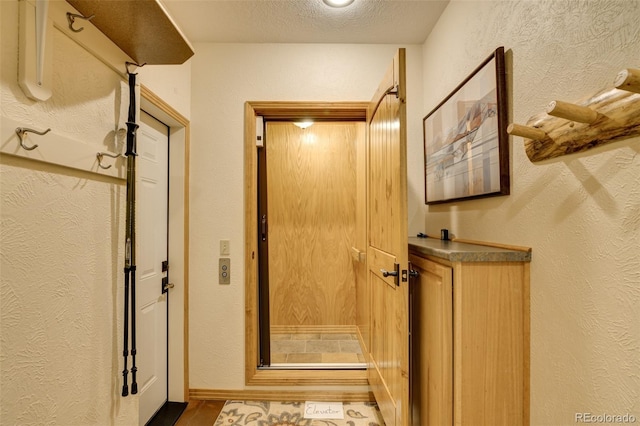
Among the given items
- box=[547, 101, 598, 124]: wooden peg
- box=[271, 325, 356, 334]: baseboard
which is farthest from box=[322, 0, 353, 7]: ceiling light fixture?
box=[271, 325, 356, 334]: baseboard

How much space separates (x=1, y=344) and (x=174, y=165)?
1478 mm

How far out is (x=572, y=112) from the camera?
2.39ft

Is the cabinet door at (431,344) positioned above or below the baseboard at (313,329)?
above

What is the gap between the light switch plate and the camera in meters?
2.09

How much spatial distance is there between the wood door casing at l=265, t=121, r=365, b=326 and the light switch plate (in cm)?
121

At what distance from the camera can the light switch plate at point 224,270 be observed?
6.86 ft

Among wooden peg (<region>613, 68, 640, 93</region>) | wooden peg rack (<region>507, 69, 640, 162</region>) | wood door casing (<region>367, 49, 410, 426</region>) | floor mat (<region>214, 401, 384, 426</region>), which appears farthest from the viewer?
floor mat (<region>214, 401, 384, 426</region>)

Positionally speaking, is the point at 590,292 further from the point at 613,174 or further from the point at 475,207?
the point at 475,207

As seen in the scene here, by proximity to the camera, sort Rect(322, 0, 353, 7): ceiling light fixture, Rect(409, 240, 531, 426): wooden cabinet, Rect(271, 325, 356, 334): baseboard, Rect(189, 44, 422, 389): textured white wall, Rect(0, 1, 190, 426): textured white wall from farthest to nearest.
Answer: Rect(271, 325, 356, 334): baseboard, Rect(189, 44, 422, 389): textured white wall, Rect(322, 0, 353, 7): ceiling light fixture, Rect(409, 240, 531, 426): wooden cabinet, Rect(0, 1, 190, 426): textured white wall

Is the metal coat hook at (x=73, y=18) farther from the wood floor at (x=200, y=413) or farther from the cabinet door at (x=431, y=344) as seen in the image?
the wood floor at (x=200, y=413)

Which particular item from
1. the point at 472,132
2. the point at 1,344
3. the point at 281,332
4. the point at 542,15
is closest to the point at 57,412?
the point at 1,344

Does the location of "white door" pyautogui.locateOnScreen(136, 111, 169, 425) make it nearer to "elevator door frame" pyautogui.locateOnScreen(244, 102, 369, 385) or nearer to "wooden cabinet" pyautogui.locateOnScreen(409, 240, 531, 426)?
"elevator door frame" pyautogui.locateOnScreen(244, 102, 369, 385)

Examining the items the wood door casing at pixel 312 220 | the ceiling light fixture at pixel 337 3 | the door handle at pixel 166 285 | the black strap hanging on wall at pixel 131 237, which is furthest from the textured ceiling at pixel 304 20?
the door handle at pixel 166 285

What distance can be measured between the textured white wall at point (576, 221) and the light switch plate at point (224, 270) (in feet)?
5.56
